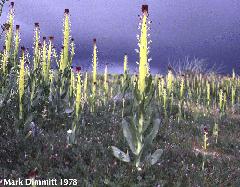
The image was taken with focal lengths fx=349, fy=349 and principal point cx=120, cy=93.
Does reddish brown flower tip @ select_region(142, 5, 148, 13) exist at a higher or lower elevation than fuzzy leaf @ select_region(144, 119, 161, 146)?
higher

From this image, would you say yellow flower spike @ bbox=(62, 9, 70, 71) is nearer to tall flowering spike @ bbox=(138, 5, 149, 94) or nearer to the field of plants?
the field of plants

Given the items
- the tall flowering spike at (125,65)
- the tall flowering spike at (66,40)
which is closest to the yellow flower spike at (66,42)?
the tall flowering spike at (66,40)

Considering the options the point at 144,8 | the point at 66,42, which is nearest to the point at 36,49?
the point at 66,42

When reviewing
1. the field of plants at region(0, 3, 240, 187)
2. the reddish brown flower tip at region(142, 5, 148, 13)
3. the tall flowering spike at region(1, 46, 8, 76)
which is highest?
the reddish brown flower tip at region(142, 5, 148, 13)

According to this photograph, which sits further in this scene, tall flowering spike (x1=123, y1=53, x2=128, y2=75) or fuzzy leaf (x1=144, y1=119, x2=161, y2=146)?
tall flowering spike (x1=123, y1=53, x2=128, y2=75)

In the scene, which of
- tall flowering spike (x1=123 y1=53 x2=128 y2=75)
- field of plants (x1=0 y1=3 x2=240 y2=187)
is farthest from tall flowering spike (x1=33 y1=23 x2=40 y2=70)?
tall flowering spike (x1=123 y1=53 x2=128 y2=75)

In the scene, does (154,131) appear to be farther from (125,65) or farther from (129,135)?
(125,65)

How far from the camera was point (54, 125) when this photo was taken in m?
9.02

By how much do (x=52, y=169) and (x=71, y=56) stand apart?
4571 mm

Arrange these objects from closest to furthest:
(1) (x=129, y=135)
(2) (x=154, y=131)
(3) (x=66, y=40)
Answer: (2) (x=154, y=131) < (1) (x=129, y=135) < (3) (x=66, y=40)

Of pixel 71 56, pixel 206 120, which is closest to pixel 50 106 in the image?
pixel 71 56

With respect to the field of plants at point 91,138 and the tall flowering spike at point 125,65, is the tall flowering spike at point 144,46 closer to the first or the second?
the field of plants at point 91,138

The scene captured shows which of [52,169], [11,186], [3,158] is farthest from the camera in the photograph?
[3,158]

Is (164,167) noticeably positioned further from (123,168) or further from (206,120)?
(206,120)
